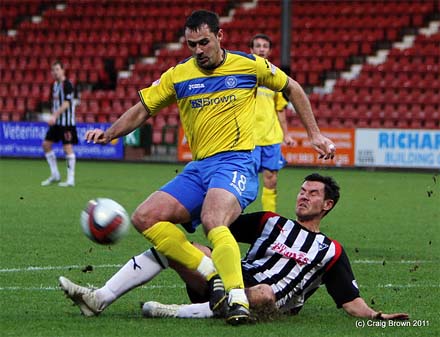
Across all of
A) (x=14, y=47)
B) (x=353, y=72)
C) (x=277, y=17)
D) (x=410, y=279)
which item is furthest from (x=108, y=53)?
(x=410, y=279)

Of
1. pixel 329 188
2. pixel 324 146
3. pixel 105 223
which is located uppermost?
pixel 324 146

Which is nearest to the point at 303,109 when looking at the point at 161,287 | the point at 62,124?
the point at 161,287

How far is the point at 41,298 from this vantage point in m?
6.64

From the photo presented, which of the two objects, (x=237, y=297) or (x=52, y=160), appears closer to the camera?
(x=237, y=297)

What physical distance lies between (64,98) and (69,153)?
3.20 feet

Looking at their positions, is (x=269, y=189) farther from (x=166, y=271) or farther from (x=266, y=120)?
(x=166, y=271)

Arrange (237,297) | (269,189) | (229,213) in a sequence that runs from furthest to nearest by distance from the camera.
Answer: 1. (269,189)
2. (229,213)
3. (237,297)

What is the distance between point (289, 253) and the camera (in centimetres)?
604

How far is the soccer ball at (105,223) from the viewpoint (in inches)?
237

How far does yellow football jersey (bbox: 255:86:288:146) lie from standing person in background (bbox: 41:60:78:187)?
245 inches

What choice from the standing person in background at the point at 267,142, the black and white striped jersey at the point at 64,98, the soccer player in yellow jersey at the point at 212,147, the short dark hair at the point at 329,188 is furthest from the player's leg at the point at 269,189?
the black and white striped jersey at the point at 64,98

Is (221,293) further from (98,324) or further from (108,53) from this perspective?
(108,53)

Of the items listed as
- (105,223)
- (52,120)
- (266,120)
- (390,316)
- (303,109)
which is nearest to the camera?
(390,316)

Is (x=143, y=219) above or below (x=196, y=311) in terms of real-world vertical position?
above
